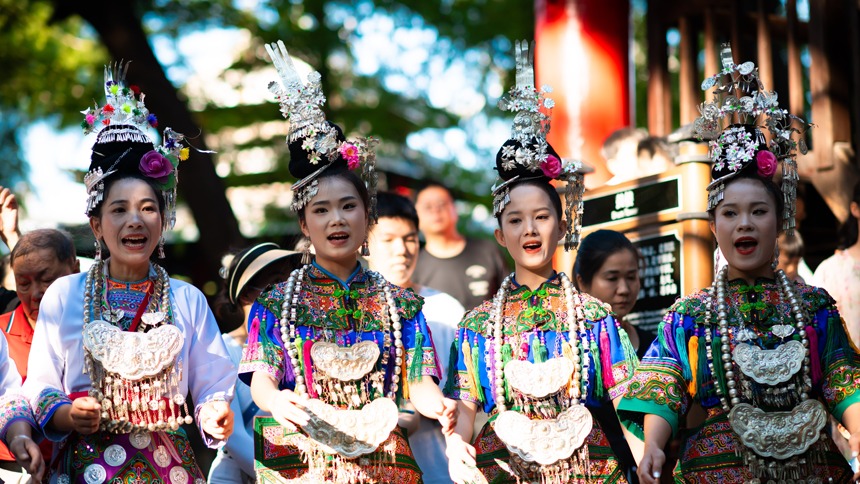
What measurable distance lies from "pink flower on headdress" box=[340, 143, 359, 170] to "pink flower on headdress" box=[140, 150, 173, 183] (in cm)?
72

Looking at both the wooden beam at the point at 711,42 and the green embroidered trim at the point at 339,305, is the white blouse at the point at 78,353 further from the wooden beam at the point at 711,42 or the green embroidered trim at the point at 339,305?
the wooden beam at the point at 711,42

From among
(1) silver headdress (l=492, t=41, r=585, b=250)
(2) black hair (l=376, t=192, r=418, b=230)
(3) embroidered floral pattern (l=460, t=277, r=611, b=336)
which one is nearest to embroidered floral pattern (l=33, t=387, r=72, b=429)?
(3) embroidered floral pattern (l=460, t=277, r=611, b=336)

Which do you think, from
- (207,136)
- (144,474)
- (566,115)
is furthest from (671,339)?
(207,136)

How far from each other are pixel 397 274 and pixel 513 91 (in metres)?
1.74

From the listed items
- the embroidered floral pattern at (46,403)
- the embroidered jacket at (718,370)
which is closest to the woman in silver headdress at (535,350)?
the embroidered jacket at (718,370)

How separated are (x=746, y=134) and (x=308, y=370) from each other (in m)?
1.98

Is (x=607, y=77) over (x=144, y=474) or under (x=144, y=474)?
over

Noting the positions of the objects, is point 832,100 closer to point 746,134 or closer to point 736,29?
point 736,29

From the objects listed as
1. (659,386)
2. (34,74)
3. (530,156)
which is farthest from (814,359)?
(34,74)

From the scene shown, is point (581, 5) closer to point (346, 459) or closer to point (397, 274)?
point (397, 274)

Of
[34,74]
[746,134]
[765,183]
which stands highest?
[34,74]

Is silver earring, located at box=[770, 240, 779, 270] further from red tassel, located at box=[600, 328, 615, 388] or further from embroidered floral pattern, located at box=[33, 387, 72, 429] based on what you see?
embroidered floral pattern, located at box=[33, 387, 72, 429]

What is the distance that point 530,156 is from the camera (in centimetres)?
473

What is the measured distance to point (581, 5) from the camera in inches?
337
